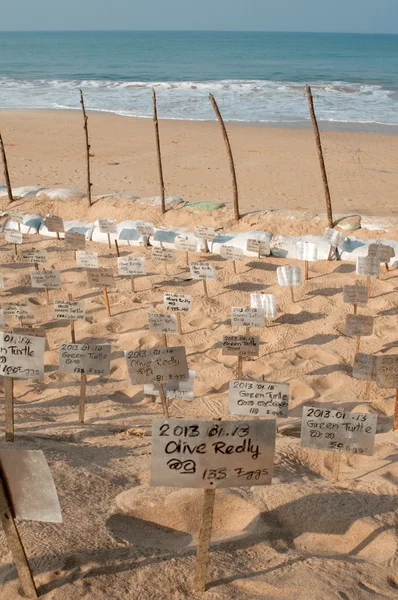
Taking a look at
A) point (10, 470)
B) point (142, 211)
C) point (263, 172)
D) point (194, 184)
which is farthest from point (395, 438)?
point (263, 172)

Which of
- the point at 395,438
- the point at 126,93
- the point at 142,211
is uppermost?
the point at 126,93

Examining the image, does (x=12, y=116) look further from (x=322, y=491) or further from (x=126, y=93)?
(x=322, y=491)

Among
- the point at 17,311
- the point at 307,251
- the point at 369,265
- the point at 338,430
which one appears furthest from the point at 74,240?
the point at 338,430

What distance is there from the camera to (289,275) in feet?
24.1

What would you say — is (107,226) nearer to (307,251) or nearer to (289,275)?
(307,251)

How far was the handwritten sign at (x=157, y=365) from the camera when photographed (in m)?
4.75

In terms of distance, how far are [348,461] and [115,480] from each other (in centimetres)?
147

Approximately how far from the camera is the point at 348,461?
4.32 meters

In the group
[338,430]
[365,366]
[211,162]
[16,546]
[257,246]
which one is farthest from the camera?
[211,162]

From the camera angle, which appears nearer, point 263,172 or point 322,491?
point 322,491

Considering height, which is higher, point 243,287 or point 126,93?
point 126,93

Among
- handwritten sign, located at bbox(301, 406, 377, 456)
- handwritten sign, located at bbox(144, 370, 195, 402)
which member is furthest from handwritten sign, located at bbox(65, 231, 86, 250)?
handwritten sign, located at bbox(301, 406, 377, 456)

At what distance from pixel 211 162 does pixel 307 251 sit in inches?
308

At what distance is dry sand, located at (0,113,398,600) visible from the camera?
2.85 meters
